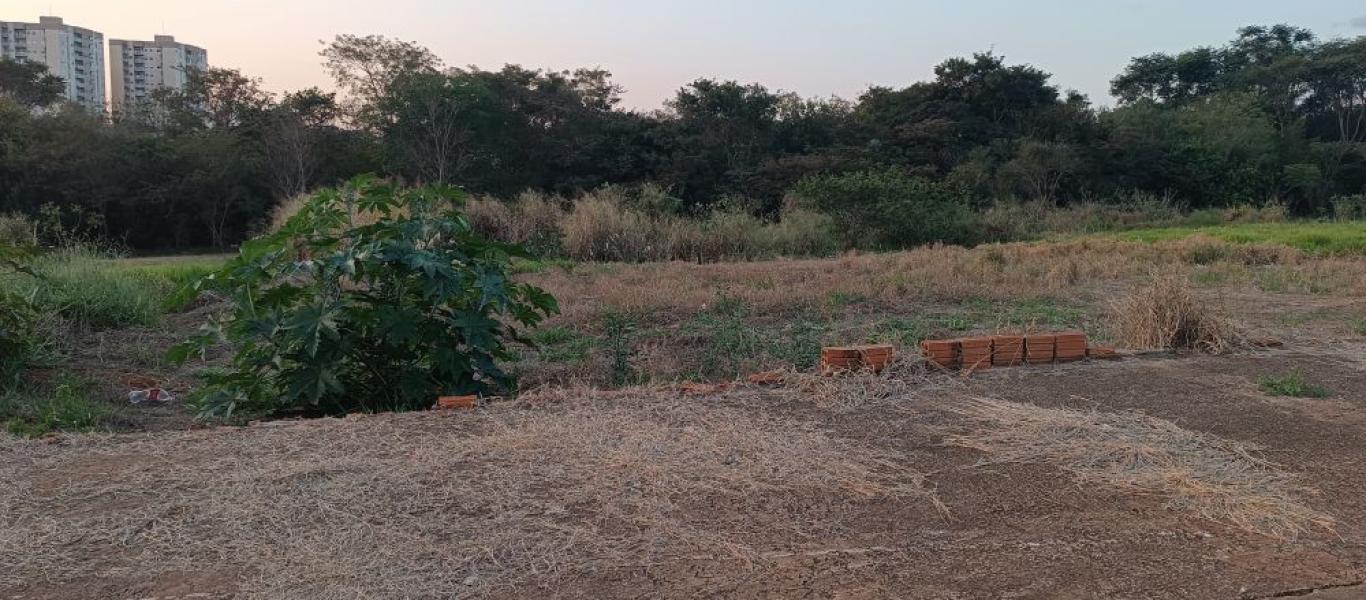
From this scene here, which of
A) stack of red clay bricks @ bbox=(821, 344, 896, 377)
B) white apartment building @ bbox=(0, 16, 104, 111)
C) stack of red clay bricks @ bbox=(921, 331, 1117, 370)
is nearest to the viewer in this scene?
stack of red clay bricks @ bbox=(821, 344, 896, 377)

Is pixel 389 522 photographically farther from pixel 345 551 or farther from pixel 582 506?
pixel 582 506

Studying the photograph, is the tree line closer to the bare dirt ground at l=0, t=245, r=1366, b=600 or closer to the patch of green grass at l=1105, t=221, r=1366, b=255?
the patch of green grass at l=1105, t=221, r=1366, b=255

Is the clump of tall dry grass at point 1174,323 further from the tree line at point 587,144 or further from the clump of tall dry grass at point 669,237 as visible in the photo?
the tree line at point 587,144

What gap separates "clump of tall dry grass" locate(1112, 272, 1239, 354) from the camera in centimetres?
672

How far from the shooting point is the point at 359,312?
5.63 meters

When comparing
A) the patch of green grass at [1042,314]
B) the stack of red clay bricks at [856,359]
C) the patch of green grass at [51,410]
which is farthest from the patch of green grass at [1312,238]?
the patch of green grass at [51,410]

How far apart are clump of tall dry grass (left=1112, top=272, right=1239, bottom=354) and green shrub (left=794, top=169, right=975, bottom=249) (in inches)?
579

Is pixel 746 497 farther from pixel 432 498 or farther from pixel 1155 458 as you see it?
pixel 1155 458

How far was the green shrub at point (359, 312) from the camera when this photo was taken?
5473mm

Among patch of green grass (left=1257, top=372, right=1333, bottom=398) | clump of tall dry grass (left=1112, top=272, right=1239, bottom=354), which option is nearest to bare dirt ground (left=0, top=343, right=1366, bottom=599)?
patch of green grass (left=1257, top=372, right=1333, bottom=398)

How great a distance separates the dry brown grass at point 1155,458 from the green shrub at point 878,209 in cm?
1692

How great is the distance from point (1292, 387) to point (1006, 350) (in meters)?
1.58

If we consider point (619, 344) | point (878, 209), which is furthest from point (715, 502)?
point (878, 209)

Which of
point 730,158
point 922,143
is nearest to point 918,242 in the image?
point 730,158
